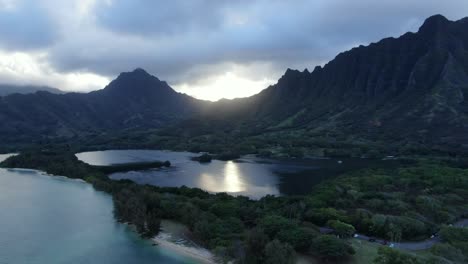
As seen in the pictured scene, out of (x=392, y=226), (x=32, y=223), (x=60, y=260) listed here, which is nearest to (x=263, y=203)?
(x=392, y=226)

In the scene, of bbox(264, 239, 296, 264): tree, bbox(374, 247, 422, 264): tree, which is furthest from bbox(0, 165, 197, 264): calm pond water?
bbox(374, 247, 422, 264): tree

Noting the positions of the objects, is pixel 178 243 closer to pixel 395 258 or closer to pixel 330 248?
pixel 330 248

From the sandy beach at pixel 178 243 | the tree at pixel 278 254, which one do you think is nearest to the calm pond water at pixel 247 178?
the sandy beach at pixel 178 243

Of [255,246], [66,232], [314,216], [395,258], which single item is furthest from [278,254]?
[66,232]

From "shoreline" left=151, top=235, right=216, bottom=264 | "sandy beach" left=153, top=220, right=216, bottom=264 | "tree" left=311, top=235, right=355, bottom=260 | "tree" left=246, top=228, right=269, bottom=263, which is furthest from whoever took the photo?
"sandy beach" left=153, top=220, right=216, bottom=264

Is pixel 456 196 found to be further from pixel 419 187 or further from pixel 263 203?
pixel 263 203

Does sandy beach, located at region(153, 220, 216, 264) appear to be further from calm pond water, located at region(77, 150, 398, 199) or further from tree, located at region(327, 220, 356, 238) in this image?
calm pond water, located at region(77, 150, 398, 199)

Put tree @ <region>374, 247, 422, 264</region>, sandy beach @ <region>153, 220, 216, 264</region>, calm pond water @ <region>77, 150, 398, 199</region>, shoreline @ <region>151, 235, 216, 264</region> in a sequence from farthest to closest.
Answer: calm pond water @ <region>77, 150, 398, 199</region>, sandy beach @ <region>153, 220, 216, 264</region>, shoreline @ <region>151, 235, 216, 264</region>, tree @ <region>374, 247, 422, 264</region>
